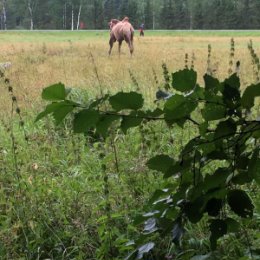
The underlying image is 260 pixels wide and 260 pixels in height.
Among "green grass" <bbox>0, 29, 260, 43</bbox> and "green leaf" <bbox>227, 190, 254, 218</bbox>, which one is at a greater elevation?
"green leaf" <bbox>227, 190, 254, 218</bbox>

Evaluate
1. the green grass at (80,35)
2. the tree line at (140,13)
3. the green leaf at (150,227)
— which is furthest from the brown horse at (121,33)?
the tree line at (140,13)

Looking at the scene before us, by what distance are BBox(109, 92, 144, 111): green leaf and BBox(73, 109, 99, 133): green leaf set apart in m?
0.05

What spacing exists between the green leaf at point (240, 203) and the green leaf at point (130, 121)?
24cm

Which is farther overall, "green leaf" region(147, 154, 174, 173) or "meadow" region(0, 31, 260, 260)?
"meadow" region(0, 31, 260, 260)

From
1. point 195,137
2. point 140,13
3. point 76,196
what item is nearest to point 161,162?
point 195,137

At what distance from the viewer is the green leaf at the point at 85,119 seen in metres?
1.00

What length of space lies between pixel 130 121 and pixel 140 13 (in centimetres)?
7694

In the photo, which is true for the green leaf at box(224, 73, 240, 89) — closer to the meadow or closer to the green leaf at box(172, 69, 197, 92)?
the green leaf at box(172, 69, 197, 92)

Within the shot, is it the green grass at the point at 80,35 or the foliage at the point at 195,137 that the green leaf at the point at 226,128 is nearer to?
the foliage at the point at 195,137

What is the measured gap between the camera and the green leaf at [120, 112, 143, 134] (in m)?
1.04

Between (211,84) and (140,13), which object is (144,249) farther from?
(140,13)

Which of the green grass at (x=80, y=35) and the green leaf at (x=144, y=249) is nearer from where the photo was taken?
the green leaf at (x=144, y=249)

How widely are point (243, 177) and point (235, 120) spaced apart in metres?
0.15

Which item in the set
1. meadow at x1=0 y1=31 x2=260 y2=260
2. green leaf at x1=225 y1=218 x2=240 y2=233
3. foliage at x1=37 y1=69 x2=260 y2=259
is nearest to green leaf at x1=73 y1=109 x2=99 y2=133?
foliage at x1=37 y1=69 x2=260 y2=259
